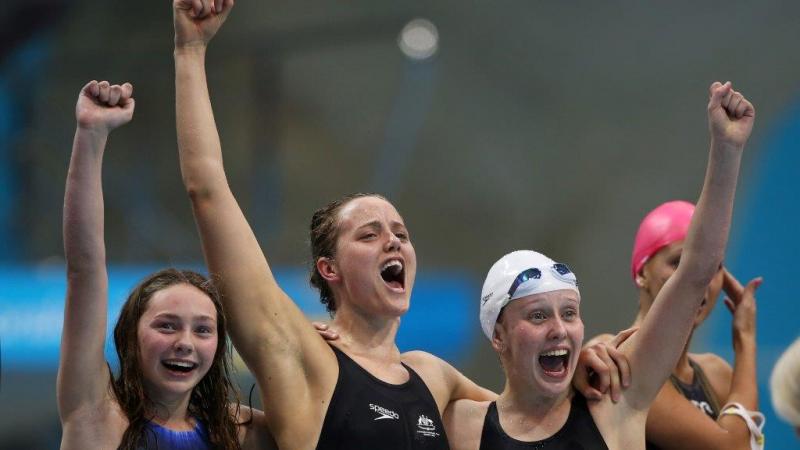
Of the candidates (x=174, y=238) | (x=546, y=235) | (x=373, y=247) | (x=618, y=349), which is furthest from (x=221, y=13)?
(x=546, y=235)

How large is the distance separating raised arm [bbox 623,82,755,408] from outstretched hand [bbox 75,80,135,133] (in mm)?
1523

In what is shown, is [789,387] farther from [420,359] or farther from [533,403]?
[420,359]

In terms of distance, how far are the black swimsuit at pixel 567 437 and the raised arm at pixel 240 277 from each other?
0.48 meters

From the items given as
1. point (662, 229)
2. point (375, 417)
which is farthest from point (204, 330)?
point (662, 229)

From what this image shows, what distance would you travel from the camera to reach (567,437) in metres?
2.80

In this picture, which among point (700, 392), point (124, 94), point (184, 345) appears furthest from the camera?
point (700, 392)

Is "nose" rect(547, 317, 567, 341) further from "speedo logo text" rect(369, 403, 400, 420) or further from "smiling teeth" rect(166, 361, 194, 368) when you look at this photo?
"smiling teeth" rect(166, 361, 194, 368)

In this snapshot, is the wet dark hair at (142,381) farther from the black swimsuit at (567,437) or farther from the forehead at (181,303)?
the black swimsuit at (567,437)

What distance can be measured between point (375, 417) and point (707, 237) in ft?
3.39

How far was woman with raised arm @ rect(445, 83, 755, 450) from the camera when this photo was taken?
2.77 metres

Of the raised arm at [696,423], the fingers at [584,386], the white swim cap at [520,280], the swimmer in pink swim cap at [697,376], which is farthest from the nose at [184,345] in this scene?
the raised arm at [696,423]

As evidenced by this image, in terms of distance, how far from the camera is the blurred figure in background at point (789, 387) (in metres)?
2.66

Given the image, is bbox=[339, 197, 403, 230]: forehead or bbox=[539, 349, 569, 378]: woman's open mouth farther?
bbox=[339, 197, 403, 230]: forehead

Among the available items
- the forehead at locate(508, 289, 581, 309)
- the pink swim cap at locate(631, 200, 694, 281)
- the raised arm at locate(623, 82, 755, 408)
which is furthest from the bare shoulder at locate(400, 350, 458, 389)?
the pink swim cap at locate(631, 200, 694, 281)
